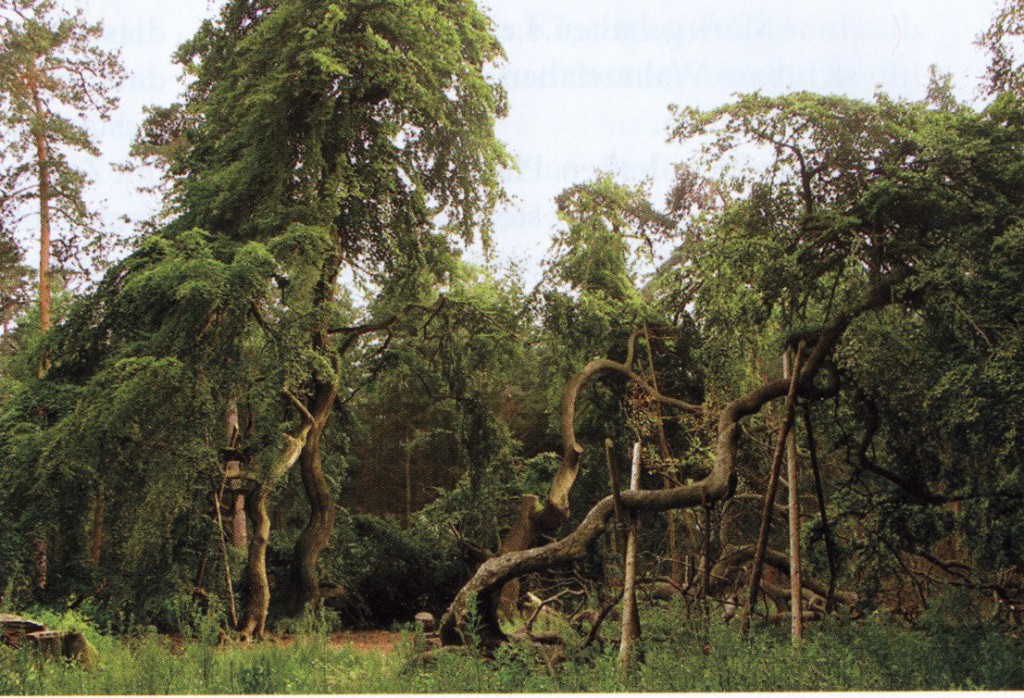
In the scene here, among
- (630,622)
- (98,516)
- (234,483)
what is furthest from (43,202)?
(630,622)

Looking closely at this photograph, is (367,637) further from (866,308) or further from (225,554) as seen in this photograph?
(866,308)

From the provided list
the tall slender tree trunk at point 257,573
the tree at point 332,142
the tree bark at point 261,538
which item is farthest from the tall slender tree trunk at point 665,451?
the tall slender tree trunk at point 257,573

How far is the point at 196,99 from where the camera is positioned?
9820 mm

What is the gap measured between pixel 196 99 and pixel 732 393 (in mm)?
6868

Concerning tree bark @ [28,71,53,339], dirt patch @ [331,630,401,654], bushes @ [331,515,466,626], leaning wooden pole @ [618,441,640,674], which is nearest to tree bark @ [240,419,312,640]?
dirt patch @ [331,630,401,654]

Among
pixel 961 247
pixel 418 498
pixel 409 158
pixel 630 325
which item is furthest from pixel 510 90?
pixel 418 498

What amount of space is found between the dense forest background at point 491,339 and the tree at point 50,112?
0.13 feet

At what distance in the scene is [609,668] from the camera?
446 centimetres

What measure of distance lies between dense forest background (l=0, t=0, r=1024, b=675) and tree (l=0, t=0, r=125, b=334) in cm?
4

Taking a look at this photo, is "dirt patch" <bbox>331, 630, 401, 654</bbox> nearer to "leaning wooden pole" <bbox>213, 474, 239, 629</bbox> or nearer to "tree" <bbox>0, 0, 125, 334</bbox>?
"leaning wooden pole" <bbox>213, 474, 239, 629</bbox>

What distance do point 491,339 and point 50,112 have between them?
18.5ft

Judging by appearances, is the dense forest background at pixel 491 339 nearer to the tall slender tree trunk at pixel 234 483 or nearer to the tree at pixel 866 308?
the tree at pixel 866 308

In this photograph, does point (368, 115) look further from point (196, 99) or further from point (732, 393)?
point (732, 393)

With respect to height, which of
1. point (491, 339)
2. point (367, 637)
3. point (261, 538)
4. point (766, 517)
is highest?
point (491, 339)
